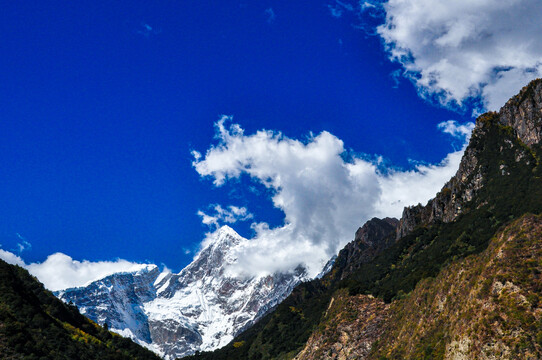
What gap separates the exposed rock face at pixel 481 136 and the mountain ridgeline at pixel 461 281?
382 millimetres

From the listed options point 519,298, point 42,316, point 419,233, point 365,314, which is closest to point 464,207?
point 419,233

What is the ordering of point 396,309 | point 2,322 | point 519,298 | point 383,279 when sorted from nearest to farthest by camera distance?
point 519,298
point 2,322
point 396,309
point 383,279

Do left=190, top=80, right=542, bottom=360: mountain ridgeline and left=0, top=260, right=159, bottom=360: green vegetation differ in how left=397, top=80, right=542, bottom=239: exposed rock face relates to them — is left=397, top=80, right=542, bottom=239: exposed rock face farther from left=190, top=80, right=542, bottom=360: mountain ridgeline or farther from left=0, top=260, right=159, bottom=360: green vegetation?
left=0, top=260, right=159, bottom=360: green vegetation

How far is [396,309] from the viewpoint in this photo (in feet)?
340

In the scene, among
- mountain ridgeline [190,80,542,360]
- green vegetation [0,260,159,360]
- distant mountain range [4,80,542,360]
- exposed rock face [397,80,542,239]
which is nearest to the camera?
mountain ridgeline [190,80,542,360]

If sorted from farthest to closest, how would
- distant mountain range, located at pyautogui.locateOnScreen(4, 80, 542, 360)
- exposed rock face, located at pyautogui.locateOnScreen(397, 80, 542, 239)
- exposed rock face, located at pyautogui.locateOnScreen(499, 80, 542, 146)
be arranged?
exposed rock face, located at pyautogui.locateOnScreen(397, 80, 542, 239), exposed rock face, located at pyautogui.locateOnScreen(499, 80, 542, 146), distant mountain range, located at pyautogui.locateOnScreen(4, 80, 542, 360)

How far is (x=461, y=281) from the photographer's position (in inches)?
3179

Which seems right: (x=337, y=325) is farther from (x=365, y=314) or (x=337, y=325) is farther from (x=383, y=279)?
(x=383, y=279)

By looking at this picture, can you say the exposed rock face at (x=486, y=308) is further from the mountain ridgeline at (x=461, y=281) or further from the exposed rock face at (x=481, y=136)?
the exposed rock face at (x=481, y=136)

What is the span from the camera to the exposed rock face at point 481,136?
134250mm

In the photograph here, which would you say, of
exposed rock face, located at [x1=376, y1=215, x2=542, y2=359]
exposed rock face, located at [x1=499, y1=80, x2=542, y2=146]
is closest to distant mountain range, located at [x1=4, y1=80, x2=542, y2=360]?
exposed rock face, located at [x1=376, y1=215, x2=542, y2=359]

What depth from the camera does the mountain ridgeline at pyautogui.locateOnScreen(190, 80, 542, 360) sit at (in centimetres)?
6777

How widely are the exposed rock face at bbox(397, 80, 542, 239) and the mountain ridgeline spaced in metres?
0.38

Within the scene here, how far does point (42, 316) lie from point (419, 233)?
121 m
